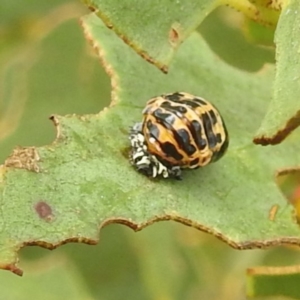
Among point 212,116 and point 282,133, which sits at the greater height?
point 282,133

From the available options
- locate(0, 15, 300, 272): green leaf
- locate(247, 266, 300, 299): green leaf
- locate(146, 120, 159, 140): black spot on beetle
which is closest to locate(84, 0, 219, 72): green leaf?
locate(0, 15, 300, 272): green leaf

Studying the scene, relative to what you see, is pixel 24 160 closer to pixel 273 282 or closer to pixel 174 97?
pixel 174 97

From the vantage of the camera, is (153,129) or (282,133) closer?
(282,133)

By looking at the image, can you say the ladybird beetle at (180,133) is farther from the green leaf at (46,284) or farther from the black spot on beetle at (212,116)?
the green leaf at (46,284)

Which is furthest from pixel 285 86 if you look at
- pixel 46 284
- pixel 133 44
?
pixel 46 284

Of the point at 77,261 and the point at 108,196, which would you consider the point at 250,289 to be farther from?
the point at 77,261

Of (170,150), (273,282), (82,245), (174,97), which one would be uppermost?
(174,97)

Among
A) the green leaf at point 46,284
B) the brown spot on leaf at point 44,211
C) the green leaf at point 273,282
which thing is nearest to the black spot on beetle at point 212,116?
the green leaf at point 273,282

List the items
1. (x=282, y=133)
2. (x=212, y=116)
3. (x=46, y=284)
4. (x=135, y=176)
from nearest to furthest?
(x=282, y=133) → (x=135, y=176) → (x=212, y=116) → (x=46, y=284)
